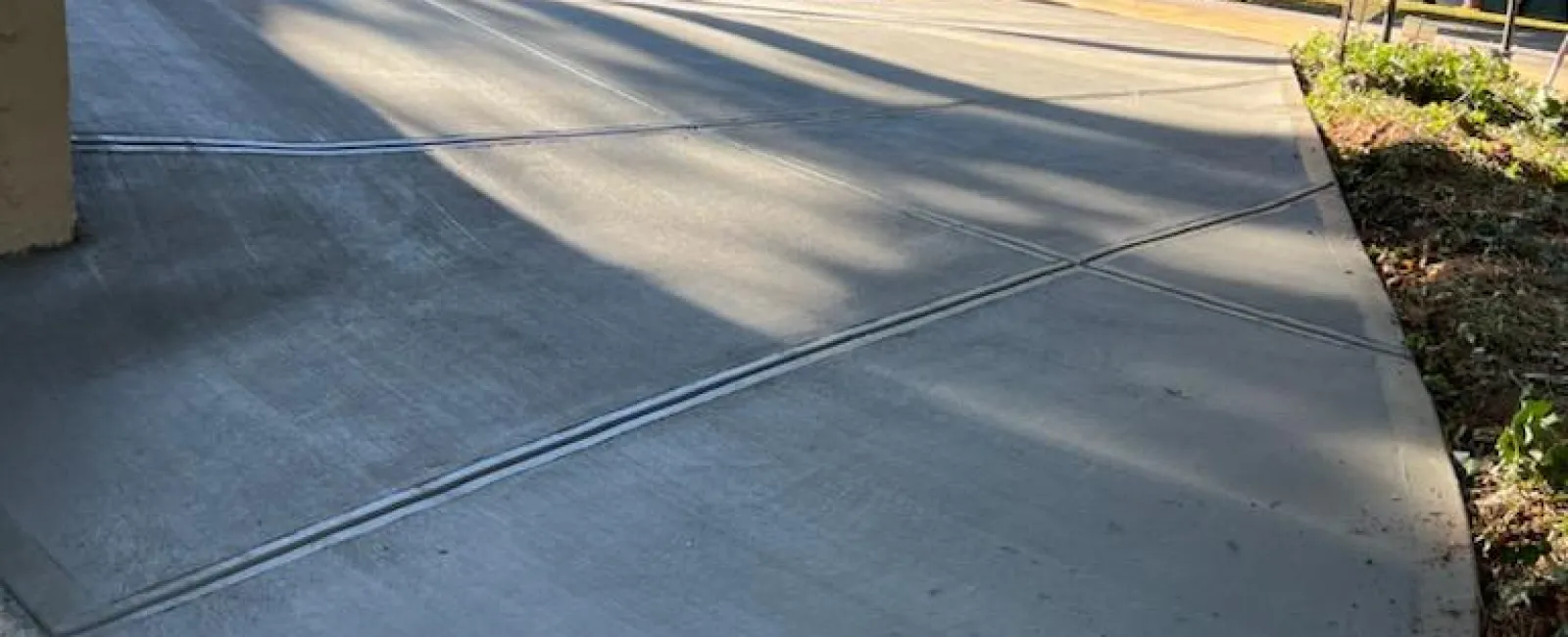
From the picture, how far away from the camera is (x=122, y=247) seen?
4.52m

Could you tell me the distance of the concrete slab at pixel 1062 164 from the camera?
5934mm

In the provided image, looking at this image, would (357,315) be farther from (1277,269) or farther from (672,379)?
(1277,269)

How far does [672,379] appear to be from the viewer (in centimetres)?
402

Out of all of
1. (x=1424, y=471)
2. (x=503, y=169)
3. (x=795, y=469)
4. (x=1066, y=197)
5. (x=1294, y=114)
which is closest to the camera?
(x=795, y=469)

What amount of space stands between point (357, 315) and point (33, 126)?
1.15 m

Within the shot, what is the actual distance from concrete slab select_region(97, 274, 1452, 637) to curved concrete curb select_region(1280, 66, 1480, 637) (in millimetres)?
25

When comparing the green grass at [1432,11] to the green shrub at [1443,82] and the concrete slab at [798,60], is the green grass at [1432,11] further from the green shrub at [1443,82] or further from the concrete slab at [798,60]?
the green shrub at [1443,82]

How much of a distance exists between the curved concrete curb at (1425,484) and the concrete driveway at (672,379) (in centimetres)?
2

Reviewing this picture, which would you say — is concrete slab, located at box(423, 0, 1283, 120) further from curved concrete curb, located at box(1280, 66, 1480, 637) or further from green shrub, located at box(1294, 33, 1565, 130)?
curved concrete curb, located at box(1280, 66, 1480, 637)

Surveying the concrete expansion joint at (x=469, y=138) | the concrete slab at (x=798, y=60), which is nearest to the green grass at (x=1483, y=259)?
the concrete slab at (x=798, y=60)

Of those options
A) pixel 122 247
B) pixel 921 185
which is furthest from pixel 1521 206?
pixel 122 247

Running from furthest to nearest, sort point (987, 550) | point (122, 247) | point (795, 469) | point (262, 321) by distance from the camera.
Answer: point (122, 247)
point (262, 321)
point (795, 469)
point (987, 550)

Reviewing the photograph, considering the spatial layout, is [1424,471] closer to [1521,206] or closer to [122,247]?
[1521,206]

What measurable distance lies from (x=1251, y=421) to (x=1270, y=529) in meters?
0.65
